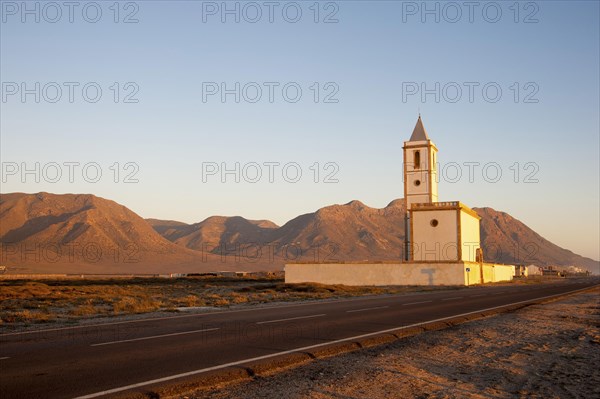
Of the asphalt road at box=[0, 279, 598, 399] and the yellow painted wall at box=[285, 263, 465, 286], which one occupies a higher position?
the asphalt road at box=[0, 279, 598, 399]

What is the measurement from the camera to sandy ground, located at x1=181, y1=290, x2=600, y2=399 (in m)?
8.58

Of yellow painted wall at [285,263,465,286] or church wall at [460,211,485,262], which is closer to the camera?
yellow painted wall at [285,263,465,286]

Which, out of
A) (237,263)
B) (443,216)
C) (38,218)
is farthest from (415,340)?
(38,218)

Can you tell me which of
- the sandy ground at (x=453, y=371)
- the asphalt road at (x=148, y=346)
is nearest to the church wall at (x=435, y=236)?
the asphalt road at (x=148, y=346)

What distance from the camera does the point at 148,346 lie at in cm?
1262

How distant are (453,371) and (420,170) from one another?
60.5m

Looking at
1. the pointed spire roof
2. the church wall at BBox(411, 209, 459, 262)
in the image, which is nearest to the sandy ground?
the church wall at BBox(411, 209, 459, 262)

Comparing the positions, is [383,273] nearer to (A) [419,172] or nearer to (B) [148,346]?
(A) [419,172]

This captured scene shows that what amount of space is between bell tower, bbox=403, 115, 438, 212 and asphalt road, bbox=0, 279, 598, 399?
48.7 meters

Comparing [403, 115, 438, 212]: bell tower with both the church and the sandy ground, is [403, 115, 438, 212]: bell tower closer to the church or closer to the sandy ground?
the church

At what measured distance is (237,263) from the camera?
177 m

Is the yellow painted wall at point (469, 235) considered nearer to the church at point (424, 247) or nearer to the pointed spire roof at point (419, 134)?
the church at point (424, 247)

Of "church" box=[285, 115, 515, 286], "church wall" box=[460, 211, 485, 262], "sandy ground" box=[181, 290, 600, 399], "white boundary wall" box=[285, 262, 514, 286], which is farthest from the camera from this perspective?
"church wall" box=[460, 211, 485, 262]

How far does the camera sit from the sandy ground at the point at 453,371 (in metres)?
8.58
